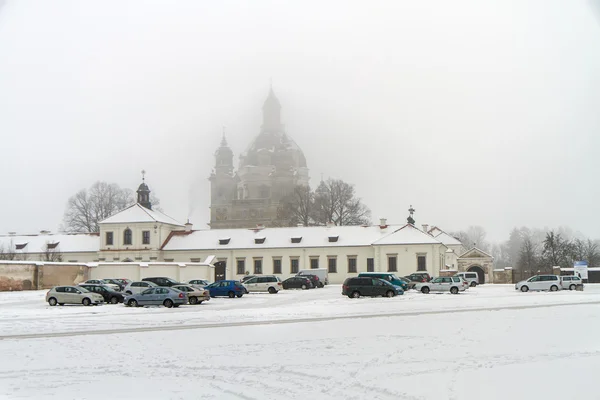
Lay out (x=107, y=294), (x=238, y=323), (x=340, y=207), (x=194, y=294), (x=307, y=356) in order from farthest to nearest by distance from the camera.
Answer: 1. (x=340, y=207)
2. (x=107, y=294)
3. (x=194, y=294)
4. (x=238, y=323)
5. (x=307, y=356)

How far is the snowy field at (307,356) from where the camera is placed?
12.5 meters

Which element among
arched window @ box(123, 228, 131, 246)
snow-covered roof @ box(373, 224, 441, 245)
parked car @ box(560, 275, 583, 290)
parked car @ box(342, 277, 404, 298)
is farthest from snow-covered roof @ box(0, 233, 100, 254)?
parked car @ box(560, 275, 583, 290)

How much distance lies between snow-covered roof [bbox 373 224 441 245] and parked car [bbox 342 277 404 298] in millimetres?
24546

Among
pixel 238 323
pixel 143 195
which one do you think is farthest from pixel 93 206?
pixel 238 323

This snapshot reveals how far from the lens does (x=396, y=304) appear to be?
103ft

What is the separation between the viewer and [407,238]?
63594 millimetres

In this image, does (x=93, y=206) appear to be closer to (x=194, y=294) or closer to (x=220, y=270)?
(x=220, y=270)

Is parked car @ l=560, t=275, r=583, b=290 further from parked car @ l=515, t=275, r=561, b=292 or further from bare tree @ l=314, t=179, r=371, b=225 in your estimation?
bare tree @ l=314, t=179, r=371, b=225

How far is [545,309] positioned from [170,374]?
1799 centimetres

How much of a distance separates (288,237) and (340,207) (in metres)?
19.1

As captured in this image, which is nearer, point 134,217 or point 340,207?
point 134,217

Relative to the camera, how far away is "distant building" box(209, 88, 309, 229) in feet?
367

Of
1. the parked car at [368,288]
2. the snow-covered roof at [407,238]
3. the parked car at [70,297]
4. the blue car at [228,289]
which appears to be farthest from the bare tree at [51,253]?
the parked car at [368,288]

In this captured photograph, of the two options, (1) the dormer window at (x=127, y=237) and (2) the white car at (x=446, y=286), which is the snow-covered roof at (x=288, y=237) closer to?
(1) the dormer window at (x=127, y=237)
